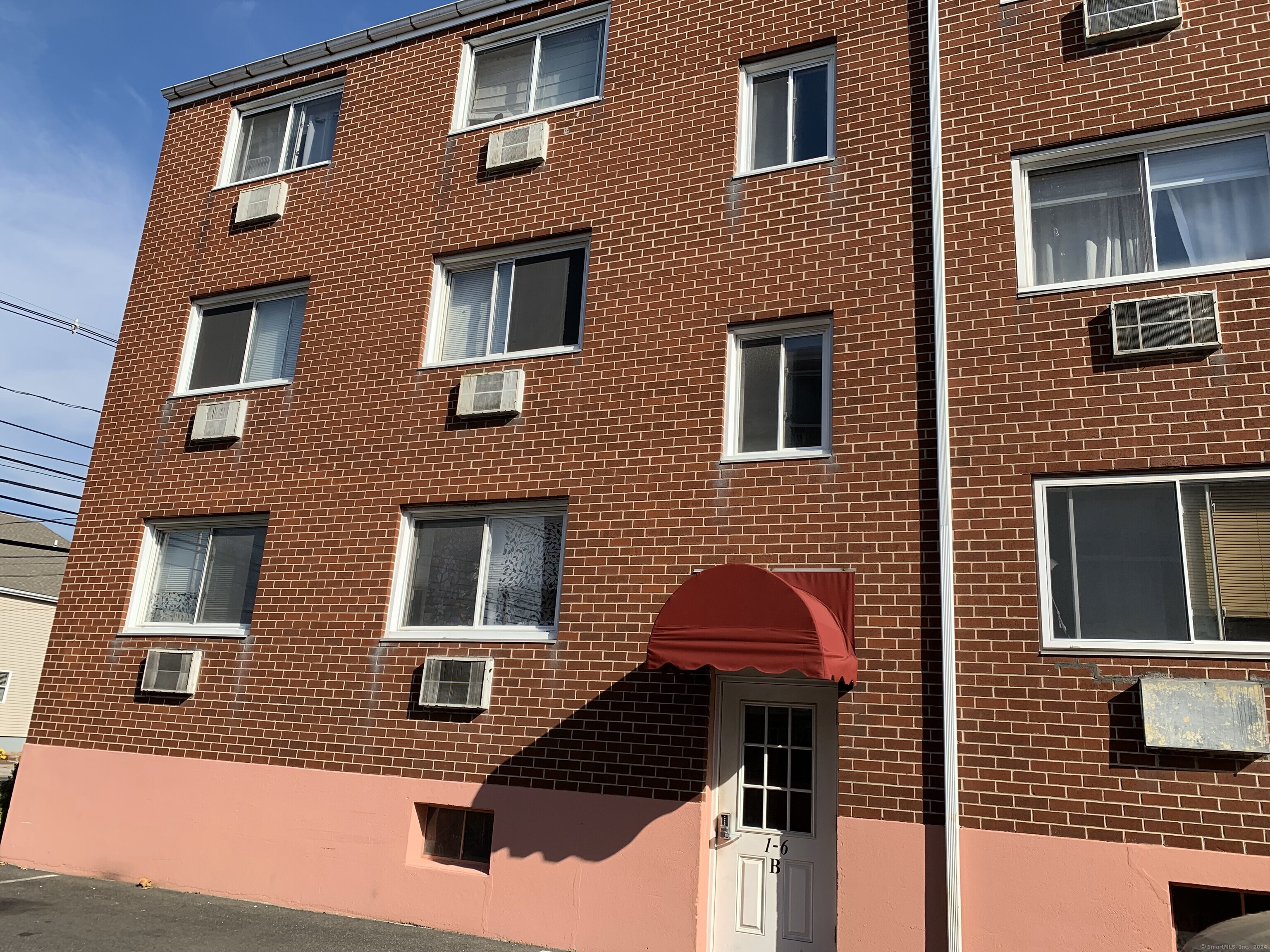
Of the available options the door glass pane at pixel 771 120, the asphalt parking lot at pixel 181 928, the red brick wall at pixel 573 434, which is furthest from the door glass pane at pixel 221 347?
the door glass pane at pixel 771 120

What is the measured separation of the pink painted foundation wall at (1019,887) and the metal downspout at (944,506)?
0.36 feet

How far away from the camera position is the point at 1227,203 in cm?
825

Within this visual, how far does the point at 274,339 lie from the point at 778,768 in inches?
325

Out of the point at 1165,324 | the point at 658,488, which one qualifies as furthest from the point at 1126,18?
the point at 658,488

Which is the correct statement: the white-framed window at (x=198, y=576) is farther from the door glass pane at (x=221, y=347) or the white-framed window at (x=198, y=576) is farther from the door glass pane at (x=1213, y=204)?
the door glass pane at (x=1213, y=204)

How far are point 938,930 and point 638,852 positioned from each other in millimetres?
2524

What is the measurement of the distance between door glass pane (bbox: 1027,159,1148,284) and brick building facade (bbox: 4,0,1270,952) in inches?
3.9

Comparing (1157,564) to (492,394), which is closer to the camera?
(1157,564)

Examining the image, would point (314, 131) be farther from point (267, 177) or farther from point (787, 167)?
point (787, 167)

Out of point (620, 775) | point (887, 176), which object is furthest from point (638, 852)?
point (887, 176)

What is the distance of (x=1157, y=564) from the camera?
24.7 feet

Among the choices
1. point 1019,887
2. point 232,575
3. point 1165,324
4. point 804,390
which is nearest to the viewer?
point 1019,887

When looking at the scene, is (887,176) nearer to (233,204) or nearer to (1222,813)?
(1222,813)

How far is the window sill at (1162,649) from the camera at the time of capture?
278 inches
